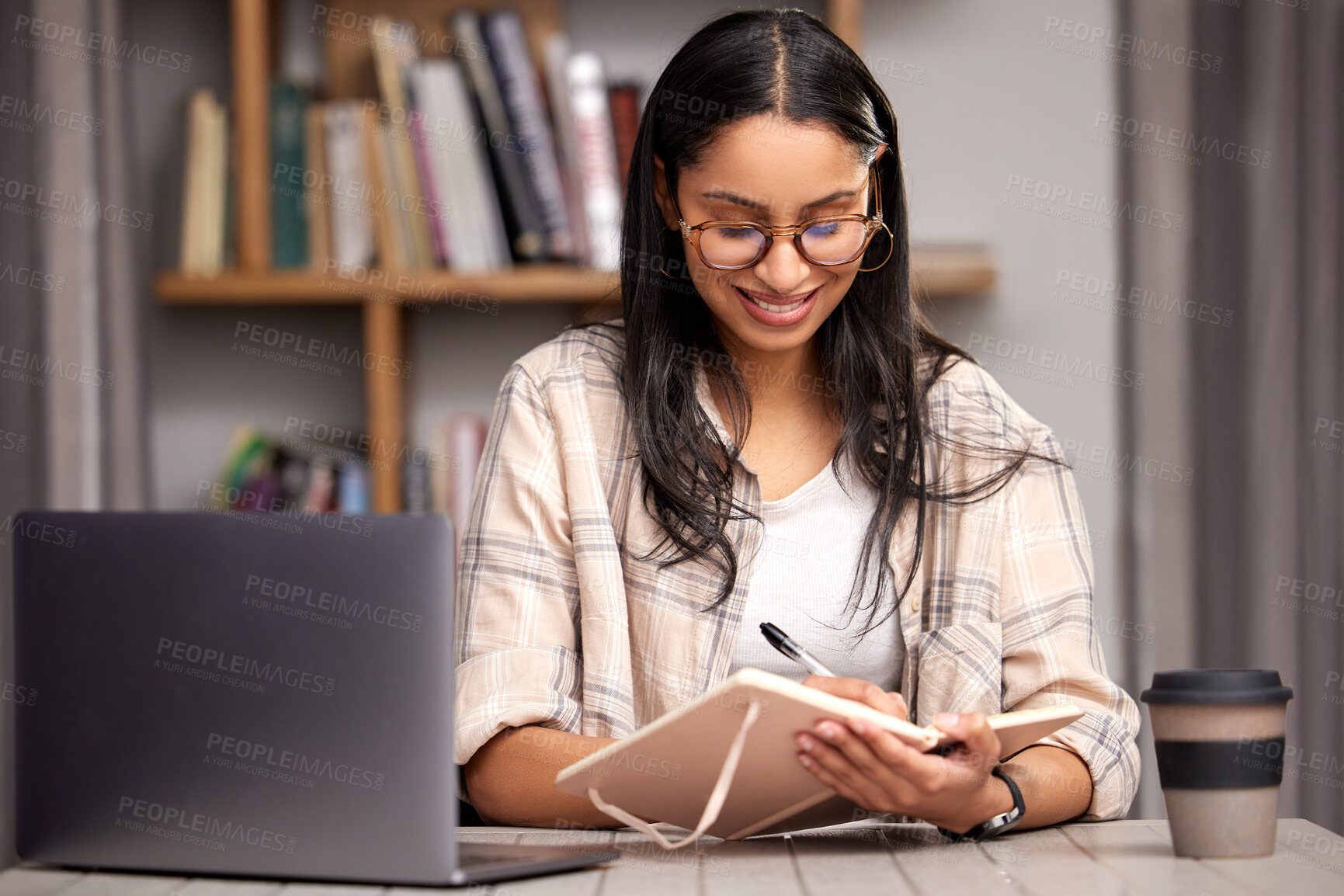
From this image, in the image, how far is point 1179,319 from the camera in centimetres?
191

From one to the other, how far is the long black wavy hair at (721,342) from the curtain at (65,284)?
897mm

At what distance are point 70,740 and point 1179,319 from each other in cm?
169

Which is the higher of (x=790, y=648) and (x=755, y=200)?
(x=755, y=200)

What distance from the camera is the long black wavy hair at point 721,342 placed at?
46.6 inches

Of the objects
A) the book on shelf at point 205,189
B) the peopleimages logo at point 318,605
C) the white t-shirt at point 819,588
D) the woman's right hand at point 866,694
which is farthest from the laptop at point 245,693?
the book on shelf at point 205,189

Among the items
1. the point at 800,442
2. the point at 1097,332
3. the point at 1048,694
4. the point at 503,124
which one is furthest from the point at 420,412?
the point at 1048,694

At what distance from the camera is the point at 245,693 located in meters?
0.74

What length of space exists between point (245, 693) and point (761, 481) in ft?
2.22

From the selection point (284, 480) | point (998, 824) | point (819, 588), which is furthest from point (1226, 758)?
point (284, 480)

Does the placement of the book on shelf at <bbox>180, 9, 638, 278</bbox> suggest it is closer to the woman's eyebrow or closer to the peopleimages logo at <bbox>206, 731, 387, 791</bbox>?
the woman's eyebrow

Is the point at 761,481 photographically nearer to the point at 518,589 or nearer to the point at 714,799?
the point at 518,589

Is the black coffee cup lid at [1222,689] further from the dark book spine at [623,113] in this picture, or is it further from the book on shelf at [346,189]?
the book on shelf at [346,189]

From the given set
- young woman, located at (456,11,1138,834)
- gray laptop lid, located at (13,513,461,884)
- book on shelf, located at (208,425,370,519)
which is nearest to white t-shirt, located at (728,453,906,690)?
young woman, located at (456,11,1138,834)

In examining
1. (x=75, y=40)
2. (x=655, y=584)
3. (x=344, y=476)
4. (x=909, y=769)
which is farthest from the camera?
(x=344, y=476)
